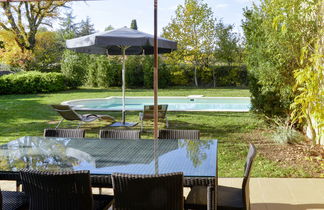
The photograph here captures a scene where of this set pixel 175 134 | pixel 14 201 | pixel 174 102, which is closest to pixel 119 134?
pixel 175 134

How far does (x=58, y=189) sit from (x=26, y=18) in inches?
968

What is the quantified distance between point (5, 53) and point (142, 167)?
22004mm

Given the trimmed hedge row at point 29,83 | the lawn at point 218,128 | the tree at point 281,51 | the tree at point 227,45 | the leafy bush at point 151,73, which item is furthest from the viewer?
the tree at point 227,45

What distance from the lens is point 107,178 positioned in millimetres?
2496

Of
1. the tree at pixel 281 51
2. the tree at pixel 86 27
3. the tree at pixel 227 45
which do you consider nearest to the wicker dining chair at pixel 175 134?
the tree at pixel 281 51

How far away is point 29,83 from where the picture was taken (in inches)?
691

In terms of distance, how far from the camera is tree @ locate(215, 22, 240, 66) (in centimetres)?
2216

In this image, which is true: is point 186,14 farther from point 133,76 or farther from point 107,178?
point 107,178

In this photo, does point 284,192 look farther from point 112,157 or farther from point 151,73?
point 151,73

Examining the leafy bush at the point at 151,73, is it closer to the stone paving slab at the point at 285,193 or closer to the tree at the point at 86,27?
the stone paving slab at the point at 285,193

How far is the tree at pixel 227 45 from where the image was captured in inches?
872

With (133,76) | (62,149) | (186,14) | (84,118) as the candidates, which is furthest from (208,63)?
(62,149)

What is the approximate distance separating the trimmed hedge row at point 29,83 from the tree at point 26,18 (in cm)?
694

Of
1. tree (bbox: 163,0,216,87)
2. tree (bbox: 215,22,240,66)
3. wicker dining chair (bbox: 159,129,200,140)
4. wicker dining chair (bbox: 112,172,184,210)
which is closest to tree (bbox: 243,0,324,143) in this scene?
wicker dining chair (bbox: 159,129,200,140)
